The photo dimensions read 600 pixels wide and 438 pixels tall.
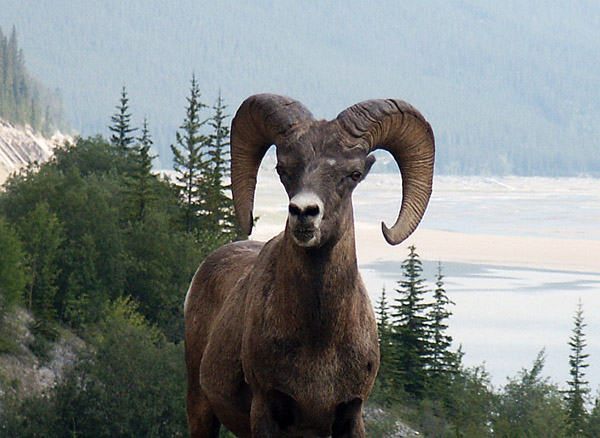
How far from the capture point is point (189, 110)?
7738cm

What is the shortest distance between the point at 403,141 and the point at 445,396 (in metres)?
79.9

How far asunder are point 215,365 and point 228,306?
1.82 ft

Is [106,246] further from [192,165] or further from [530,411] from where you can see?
[530,411]

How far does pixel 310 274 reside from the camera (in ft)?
25.6

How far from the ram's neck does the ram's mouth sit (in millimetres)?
475

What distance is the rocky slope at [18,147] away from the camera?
131 meters

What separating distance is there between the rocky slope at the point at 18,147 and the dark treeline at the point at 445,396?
60.6m

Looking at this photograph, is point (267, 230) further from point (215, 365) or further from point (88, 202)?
point (215, 365)

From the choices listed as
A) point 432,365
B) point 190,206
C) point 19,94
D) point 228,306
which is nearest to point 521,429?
point 432,365

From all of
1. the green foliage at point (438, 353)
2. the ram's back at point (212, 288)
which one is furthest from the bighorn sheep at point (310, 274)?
the green foliage at point (438, 353)

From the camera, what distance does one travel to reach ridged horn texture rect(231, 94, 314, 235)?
7984 mm

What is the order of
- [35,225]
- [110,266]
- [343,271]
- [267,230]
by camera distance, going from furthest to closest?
1. [267,230]
2. [110,266]
3. [35,225]
4. [343,271]

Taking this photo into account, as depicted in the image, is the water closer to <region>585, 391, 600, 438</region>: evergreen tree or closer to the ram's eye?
<region>585, 391, 600, 438</region>: evergreen tree

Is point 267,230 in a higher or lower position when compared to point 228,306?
higher
